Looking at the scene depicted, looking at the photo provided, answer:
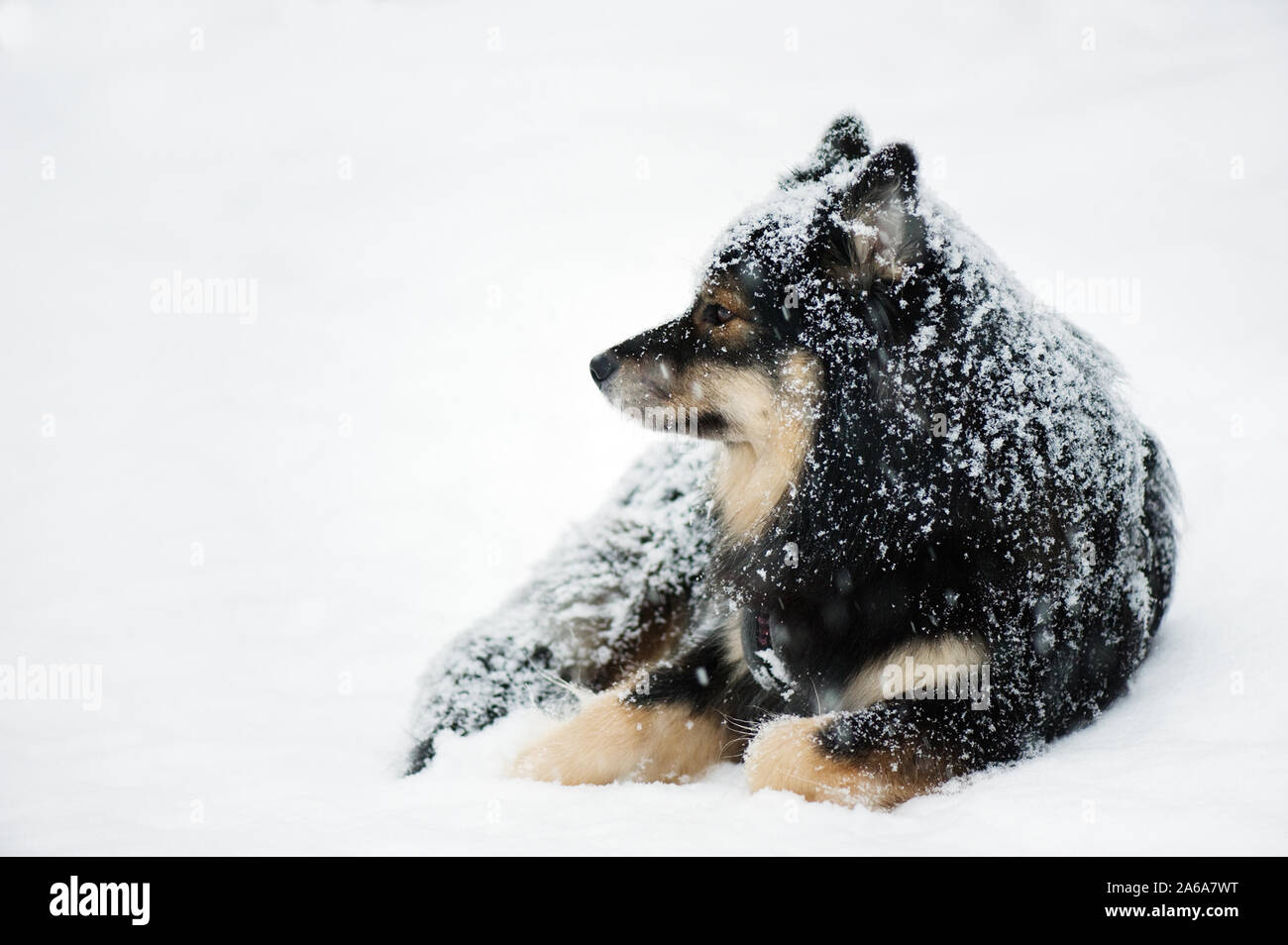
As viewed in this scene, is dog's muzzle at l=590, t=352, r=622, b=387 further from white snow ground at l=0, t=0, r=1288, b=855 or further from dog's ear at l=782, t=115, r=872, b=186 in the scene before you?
dog's ear at l=782, t=115, r=872, b=186

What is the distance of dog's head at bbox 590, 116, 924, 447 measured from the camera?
8.61 feet

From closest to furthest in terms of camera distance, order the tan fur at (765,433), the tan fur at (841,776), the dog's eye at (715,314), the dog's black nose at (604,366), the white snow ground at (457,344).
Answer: the tan fur at (841,776) → the white snow ground at (457,344) → the tan fur at (765,433) → the dog's eye at (715,314) → the dog's black nose at (604,366)

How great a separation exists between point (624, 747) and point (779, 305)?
1495mm

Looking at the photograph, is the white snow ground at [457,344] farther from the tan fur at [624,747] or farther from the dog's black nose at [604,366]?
the dog's black nose at [604,366]

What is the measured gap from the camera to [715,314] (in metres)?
3.01

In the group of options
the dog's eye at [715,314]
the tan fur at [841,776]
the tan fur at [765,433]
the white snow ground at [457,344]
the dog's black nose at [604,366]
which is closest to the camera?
the tan fur at [841,776]

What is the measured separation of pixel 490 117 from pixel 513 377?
6.03 metres

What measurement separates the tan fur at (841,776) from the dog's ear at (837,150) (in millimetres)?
1914

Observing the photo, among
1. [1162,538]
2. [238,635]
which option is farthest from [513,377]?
[1162,538]

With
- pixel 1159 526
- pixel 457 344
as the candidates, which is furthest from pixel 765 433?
pixel 457 344

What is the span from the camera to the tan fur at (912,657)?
8.54ft

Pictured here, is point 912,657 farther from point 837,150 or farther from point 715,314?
point 837,150

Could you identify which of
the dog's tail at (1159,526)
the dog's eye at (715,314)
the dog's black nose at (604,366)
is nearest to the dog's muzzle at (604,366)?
the dog's black nose at (604,366)

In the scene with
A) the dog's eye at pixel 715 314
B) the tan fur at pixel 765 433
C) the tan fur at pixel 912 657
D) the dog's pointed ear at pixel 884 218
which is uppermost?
the dog's pointed ear at pixel 884 218
